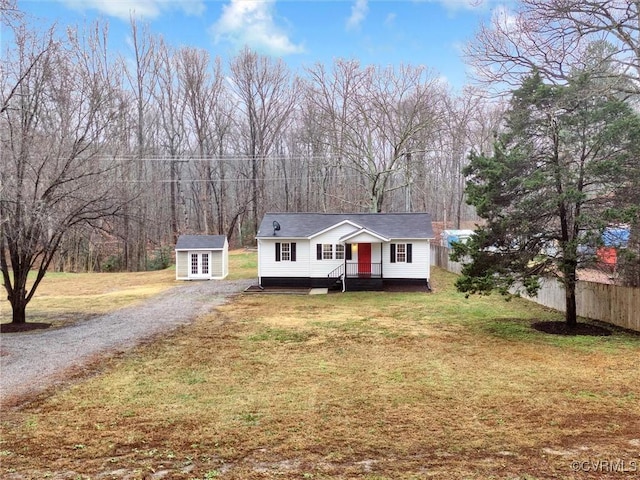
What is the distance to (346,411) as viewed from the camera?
250 inches

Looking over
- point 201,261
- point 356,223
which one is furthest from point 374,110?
point 201,261

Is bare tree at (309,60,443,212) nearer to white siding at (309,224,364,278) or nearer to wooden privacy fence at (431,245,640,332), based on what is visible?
white siding at (309,224,364,278)

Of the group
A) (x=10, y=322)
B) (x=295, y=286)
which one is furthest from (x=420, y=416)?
(x=295, y=286)

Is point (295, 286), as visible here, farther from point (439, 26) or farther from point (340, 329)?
point (439, 26)

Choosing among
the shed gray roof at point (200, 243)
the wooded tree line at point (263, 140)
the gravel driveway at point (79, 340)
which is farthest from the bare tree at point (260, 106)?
the gravel driveway at point (79, 340)

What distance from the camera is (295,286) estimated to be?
21844mm

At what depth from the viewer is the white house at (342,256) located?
2138 centimetres

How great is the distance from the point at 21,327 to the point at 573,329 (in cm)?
1572

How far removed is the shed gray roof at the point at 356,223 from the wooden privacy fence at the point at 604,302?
23.4ft

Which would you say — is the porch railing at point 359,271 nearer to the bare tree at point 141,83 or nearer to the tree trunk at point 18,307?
the tree trunk at point 18,307

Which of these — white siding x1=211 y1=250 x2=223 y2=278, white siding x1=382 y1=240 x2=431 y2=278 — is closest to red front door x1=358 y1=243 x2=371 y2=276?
white siding x1=382 y1=240 x2=431 y2=278

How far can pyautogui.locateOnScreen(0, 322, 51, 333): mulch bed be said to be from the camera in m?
12.9

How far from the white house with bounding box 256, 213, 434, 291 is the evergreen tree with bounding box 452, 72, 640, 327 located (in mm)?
9395

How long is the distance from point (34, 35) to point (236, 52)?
30184 millimetres
